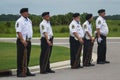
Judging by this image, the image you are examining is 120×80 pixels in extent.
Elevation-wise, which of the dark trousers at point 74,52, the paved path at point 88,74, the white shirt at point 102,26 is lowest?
the paved path at point 88,74

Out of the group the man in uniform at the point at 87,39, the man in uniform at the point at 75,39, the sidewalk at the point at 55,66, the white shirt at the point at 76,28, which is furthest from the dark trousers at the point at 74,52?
the man in uniform at the point at 87,39

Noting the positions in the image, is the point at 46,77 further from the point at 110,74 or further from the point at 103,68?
the point at 103,68

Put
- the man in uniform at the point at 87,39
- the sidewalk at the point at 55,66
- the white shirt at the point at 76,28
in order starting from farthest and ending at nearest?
the man in uniform at the point at 87,39 < the white shirt at the point at 76,28 < the sidewalk at the point at 55,66

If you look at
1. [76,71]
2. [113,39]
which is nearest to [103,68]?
[76,71]

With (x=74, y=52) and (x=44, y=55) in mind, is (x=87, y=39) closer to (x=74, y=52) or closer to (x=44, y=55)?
(x=74, y=52)

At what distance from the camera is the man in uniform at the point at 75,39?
667 inches

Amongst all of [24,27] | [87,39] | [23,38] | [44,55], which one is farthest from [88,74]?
[87,39]

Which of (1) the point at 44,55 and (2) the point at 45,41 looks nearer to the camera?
(2) the point at 45,41

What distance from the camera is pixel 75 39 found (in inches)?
675

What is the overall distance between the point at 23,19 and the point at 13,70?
1.82 meters

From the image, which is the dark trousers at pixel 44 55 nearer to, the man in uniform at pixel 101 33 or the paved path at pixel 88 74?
the paved path at pixel 88 74

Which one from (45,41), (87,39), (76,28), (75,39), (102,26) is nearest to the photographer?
(45,41)

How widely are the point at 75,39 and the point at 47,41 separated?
1818 mm

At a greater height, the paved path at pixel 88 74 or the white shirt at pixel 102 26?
the white shirt at pixel 102 26
